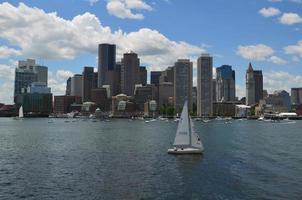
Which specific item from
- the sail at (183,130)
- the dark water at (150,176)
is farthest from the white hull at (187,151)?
the dark water at (150,176)

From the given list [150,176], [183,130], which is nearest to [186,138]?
[183,130]

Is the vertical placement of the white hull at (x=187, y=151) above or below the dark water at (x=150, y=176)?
above

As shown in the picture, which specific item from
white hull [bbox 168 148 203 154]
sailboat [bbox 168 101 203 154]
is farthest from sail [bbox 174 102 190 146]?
white hull [bbox 168 148 203 154]

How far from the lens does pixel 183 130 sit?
91125mm

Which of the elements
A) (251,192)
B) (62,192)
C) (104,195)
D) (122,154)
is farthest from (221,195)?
(122,154)

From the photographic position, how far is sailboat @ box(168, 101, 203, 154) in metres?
91.2

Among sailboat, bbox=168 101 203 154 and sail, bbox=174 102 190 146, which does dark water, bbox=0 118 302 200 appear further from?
sail, bbox=174 102 190 146

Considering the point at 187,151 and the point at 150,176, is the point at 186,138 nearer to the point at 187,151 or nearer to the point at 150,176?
the point at 187,151

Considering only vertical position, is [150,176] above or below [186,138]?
below

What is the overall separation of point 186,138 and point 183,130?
2301 mm

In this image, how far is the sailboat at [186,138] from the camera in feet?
299

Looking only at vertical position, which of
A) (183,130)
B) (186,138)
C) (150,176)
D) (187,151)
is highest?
(183,130)

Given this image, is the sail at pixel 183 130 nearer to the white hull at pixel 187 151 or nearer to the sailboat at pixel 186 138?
the sailboat at pixel 186 138

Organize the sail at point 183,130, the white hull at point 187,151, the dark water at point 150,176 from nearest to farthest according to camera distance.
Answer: the dark water at point 150,176 < the sail at point 183,130 < the white hull at point 187,151
